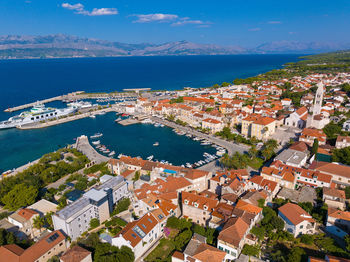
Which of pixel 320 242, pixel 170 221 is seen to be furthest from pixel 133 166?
pixel 320 242

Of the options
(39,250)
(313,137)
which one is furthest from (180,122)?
(39,250)

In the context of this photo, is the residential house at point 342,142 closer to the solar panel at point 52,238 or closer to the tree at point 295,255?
the tree at point 295,255

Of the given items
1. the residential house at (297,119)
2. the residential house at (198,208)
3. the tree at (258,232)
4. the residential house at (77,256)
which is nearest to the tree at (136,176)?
the residential house at (198,208)

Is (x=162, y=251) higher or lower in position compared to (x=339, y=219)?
lower

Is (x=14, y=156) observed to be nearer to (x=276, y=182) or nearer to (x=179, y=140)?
(x=179, y=140)

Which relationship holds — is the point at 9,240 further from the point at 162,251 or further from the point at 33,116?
the point at 33,116
